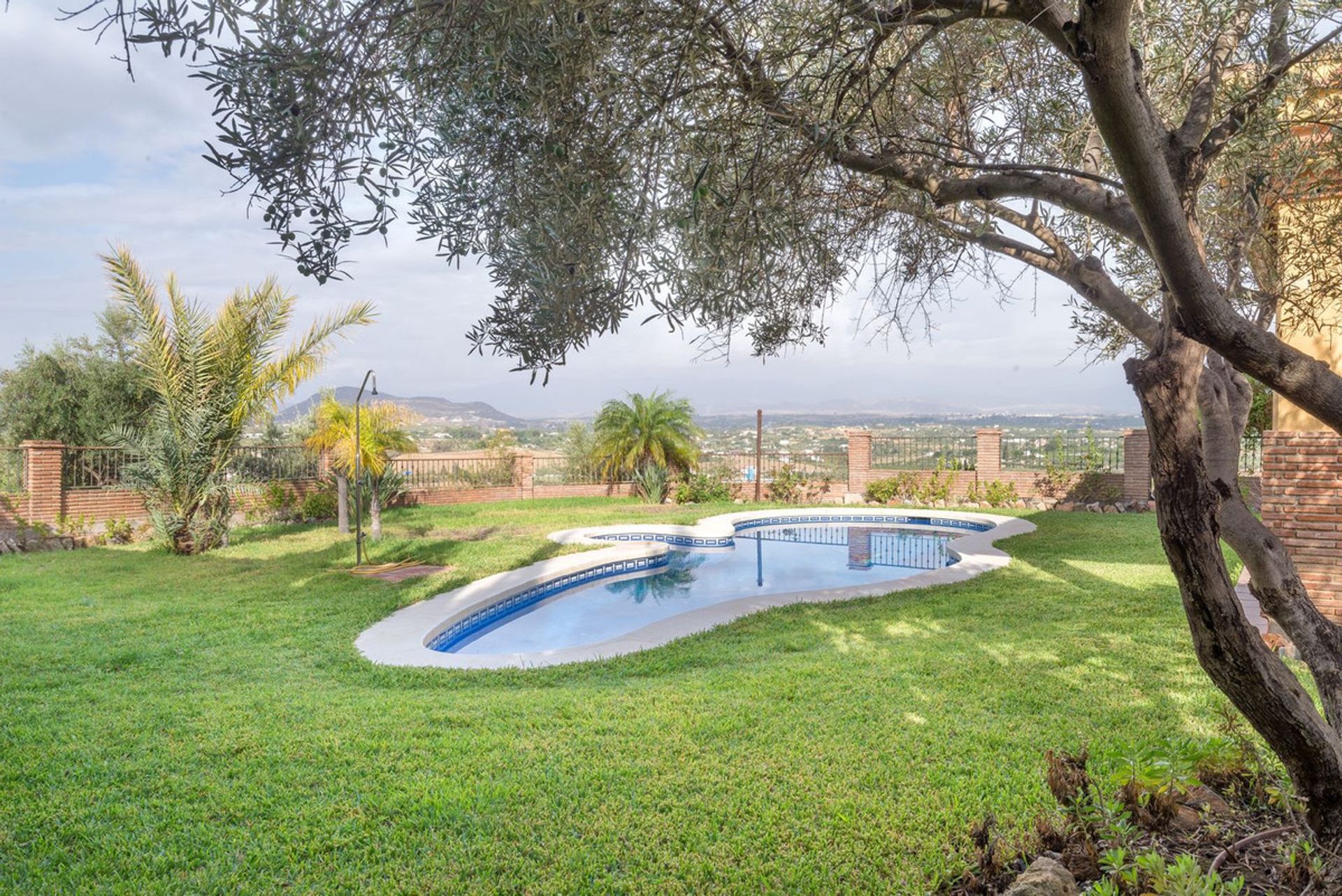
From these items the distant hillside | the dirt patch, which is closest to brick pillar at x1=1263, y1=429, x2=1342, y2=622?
the dirt patch

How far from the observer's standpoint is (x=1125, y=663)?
5719 mm

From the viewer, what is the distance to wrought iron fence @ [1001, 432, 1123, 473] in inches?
694

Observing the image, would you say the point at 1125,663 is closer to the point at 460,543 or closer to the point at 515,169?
the point at 515,169

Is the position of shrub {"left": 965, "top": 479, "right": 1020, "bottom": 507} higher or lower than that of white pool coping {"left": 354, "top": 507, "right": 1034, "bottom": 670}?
higher

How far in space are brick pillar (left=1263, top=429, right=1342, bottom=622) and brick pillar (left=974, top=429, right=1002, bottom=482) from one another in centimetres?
1326

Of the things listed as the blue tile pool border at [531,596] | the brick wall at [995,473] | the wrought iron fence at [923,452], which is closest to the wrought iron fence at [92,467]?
the blue tile pool border at [531,596]

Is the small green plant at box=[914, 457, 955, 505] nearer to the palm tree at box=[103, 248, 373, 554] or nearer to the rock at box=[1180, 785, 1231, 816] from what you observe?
the palm tree at box=[103, 248, 373, 554]

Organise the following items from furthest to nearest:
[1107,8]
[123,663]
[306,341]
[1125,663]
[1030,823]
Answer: [306,341] < [123,663] < [1125,663] < [1030,823] < [1107,8]

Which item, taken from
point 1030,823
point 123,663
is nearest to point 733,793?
point 1030,823

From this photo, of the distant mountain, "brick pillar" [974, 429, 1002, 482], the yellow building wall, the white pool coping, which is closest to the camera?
the yellow building wall

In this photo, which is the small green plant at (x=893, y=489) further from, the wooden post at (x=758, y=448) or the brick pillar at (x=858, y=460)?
the wooden post at (x=758, y=448)

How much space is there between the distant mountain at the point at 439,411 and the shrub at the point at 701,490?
6607 mm

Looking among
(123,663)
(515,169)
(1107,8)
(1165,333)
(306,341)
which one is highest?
(306,341)

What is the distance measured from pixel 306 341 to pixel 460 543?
4503 mm
